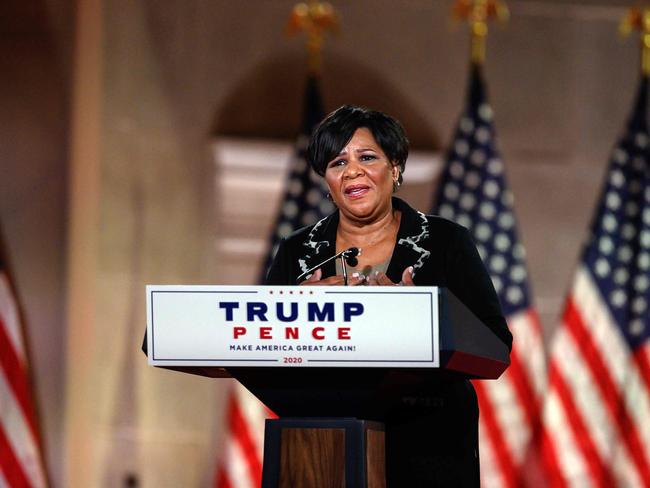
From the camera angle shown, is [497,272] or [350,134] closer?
[350,134]

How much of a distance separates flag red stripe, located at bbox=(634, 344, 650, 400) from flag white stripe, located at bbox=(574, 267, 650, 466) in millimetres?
35

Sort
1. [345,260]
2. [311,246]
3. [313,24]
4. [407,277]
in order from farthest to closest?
[313,24], [311,246], [345,260], [407,277]

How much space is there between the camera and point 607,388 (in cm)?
657

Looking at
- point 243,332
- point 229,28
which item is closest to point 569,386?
point 229,28

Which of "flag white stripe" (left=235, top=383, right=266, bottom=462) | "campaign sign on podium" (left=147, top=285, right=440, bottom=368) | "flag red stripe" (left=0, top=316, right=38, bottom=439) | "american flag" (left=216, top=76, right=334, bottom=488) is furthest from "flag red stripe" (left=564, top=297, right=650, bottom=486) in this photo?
"campaign sign on podium" (left=147, top=285, right=440, bottom=368)

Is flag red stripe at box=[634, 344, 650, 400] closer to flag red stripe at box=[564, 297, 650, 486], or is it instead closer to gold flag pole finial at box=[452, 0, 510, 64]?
flag red stripe at box=[564, 297, 650, 486]

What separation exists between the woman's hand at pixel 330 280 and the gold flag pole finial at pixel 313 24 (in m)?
4.68

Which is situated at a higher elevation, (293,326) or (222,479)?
(222,479)

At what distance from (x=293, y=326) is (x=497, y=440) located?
4.68 m

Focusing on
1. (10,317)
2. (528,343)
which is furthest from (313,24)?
(10,317)

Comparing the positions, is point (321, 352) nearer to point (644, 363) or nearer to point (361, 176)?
point (361, 176)

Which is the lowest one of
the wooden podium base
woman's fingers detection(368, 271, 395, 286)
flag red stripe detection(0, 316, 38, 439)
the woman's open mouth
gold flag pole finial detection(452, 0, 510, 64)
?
the wooden podium base

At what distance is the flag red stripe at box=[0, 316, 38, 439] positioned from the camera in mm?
6258

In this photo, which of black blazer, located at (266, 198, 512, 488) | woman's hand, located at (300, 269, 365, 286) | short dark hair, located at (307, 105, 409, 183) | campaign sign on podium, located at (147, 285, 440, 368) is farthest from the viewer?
short dark hair, located at (307, 105, 409, 183)
